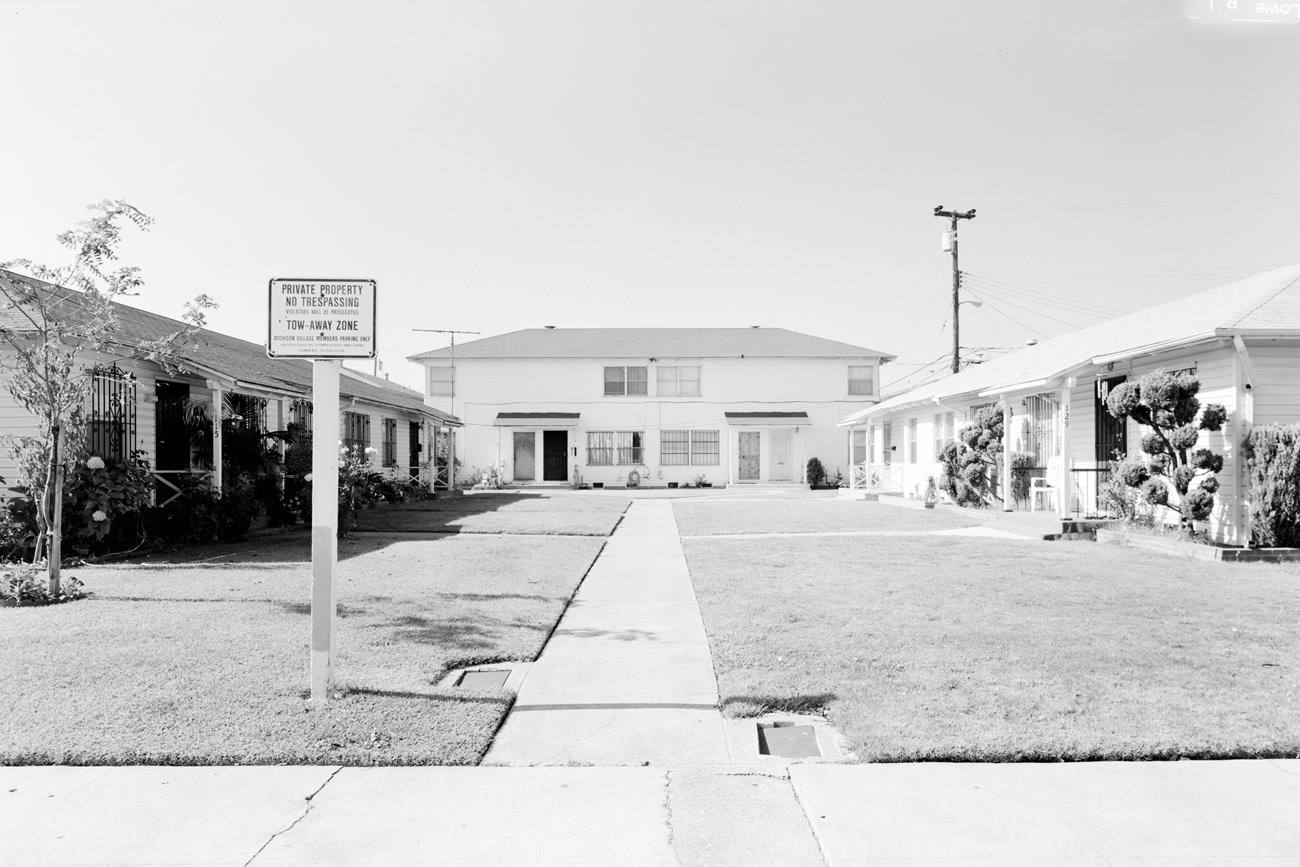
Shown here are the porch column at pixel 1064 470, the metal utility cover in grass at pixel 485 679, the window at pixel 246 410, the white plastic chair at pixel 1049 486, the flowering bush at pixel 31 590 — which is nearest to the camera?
the metal utility cover in grass at pixel 485 679

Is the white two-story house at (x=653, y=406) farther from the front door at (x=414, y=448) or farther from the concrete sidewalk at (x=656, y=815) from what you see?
the concrete sidewalk at (x=656, y=815)

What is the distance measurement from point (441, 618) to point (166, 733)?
3079 millimetres

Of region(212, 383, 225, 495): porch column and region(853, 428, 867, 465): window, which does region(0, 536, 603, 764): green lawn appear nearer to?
region(212, 383, 225, 495): porch column

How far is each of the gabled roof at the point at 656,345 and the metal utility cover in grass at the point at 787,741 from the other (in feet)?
107

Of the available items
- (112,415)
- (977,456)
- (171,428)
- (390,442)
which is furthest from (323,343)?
(390,442)

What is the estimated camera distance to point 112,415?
13.2 m

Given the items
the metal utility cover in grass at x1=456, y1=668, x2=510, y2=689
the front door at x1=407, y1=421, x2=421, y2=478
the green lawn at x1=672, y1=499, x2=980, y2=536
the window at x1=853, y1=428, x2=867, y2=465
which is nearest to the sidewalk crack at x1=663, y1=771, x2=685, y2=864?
the metal utility cover in grass at x1=456, y1=668, x2=510, y2=689

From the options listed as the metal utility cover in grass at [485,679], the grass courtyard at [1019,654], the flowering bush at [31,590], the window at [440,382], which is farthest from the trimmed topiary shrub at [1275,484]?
the window at [440,382]

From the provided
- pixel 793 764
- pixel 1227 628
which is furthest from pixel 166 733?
pixel 1227 628

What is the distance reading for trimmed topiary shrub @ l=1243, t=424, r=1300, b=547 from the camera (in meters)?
10.8

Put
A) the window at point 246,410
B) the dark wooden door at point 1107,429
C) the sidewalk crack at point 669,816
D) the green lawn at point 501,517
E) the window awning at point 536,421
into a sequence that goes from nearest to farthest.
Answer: the sidewalk crack at point 669,816
the dark wooden door at point 1107,429
the green lawn at point 501,517
the window at point 246,410
the window awning at point 536,421

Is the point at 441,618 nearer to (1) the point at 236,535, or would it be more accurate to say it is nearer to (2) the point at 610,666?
(2) the point at 610,666

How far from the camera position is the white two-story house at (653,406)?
120 ft

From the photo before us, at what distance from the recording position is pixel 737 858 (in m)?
3.24
